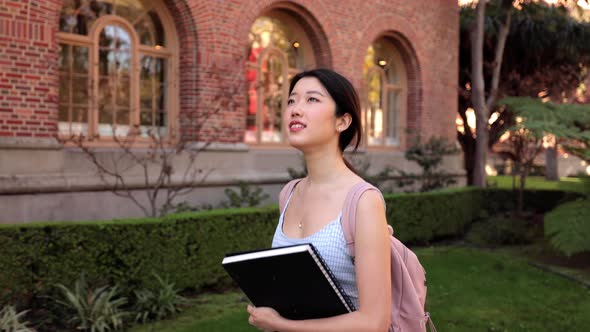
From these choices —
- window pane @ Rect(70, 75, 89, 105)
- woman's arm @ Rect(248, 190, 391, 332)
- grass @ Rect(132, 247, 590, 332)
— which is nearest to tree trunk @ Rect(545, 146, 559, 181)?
grass @ Rect(132, 247, 590, 332)

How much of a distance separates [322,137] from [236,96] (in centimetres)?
915

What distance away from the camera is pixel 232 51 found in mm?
10781

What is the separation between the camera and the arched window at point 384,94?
599 inches

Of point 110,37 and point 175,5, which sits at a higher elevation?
point 175,5

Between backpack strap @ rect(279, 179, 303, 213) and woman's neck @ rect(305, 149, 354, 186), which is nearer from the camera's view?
woman's neck @ rect(305, 149, 354, 186)

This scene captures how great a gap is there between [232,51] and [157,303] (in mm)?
5714

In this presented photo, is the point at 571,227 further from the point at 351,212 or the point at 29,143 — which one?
the point at 351,212

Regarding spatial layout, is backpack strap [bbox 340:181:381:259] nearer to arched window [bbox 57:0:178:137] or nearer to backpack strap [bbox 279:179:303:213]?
backpack strap [bbox 279:179:303:213]

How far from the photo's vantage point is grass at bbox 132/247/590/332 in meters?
6.14

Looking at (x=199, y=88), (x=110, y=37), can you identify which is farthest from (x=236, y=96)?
→ (x=110, y=37)

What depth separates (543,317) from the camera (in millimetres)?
6570

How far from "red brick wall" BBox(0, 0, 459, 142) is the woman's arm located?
24.5 ft

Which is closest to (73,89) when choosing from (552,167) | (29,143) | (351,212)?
(29,143)

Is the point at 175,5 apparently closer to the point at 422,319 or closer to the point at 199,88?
the point at 199,88
